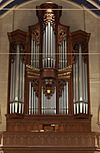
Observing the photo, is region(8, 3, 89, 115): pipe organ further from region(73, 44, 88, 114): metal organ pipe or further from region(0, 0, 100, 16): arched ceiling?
region(0, 0, 100, 16): arched ceiling

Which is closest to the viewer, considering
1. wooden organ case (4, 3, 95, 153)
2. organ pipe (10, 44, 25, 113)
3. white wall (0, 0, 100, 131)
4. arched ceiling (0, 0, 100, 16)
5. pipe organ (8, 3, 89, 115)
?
wooden organ case (4, 3, 95, 153)

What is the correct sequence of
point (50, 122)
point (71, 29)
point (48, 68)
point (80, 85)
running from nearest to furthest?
point (50, 122)
point (48, 68)
point (80, 85)
point (71, 29)

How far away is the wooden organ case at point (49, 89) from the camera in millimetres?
16766

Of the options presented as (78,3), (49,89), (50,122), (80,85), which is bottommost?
(50,122)

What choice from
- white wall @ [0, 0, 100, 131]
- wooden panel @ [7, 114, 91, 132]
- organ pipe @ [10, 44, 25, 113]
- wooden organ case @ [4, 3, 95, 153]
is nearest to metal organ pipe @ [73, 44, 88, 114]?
wooden organ case @ [4, 3, 95, 153]

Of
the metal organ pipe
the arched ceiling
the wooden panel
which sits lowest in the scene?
the wooden panel

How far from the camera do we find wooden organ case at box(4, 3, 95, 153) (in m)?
16.8

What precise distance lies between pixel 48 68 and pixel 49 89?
0.77 metres

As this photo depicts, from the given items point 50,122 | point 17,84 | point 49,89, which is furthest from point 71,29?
point 50,122

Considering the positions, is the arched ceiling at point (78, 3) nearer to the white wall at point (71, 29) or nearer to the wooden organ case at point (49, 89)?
the white wall at point (71, 29)

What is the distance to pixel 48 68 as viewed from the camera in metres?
17.9

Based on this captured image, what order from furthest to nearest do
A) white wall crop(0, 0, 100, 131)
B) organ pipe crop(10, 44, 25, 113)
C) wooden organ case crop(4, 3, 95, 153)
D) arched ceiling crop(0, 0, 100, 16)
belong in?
arched ceiling crop(0, 0, 100, 16), white wall crop(0, 0, 100, 131), organ pipe crop(10, 44, 25, 113), wooden organ case crop(4, 3, 95, 153)

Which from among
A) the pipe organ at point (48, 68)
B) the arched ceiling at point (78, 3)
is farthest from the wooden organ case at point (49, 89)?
the arched ceiling at point (78, 3)

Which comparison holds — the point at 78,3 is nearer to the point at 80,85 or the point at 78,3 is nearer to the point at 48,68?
the point at 48,68
